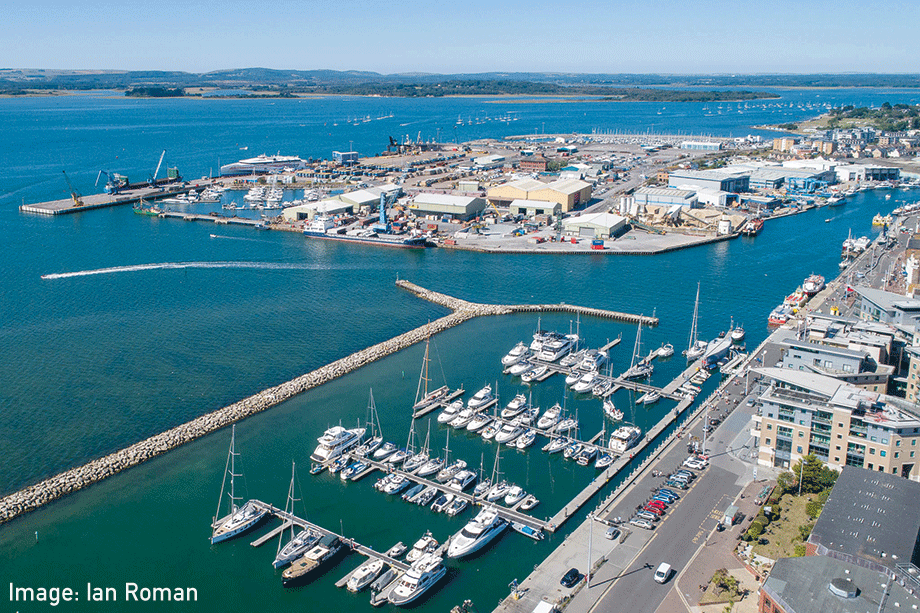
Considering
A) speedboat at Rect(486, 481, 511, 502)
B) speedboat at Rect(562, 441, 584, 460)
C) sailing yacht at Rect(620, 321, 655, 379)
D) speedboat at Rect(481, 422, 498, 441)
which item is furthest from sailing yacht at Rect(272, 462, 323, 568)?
sailing yacht at Rect(620, 321, 655, 379)

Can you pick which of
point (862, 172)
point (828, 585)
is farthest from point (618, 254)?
point (862, 172)

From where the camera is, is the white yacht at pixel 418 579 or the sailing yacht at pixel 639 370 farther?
the sailing yacht at pixel 639 370

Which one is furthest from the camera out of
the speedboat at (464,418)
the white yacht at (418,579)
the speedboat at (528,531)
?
the speedboat at (464,418)

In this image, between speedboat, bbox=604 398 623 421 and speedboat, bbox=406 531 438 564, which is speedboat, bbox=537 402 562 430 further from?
speedboat, bbox=406 531 438 564

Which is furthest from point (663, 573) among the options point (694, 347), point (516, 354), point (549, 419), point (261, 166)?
point (261, 166)

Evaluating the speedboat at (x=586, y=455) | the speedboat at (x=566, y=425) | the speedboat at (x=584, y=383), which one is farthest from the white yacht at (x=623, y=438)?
the speedboat at (x=584, y=383)

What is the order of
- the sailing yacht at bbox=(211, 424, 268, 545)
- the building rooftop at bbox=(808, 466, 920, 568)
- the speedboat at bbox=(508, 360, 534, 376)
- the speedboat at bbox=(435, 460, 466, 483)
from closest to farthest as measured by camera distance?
the building rooftop at bbox=(808, 466, 920, 568) → the sailing yacht at bbox=(211, 424, 268, 545) → the speedboat at bbox=(435, 460, 466, 483) → the speedboat at bbox=(508, 360, 534, 376)

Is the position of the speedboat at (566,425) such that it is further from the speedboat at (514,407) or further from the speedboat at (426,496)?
the speedboat at (426,496)
